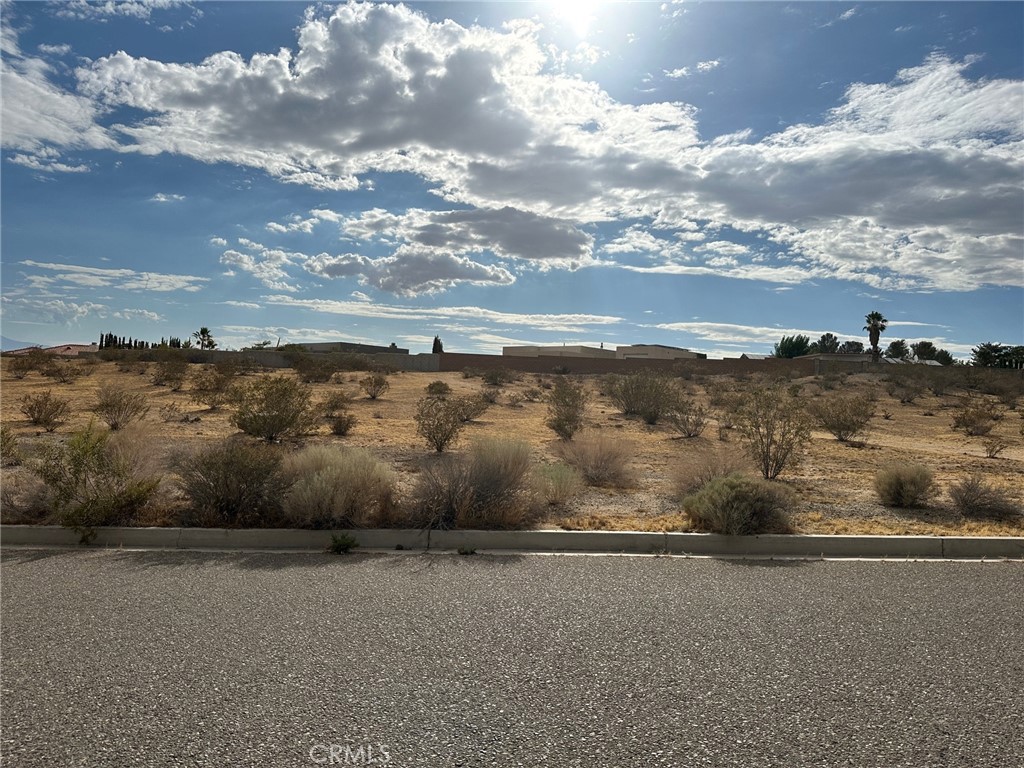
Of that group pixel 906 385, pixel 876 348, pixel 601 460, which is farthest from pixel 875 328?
pixel 601 460

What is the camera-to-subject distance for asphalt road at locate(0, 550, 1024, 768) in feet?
12.2

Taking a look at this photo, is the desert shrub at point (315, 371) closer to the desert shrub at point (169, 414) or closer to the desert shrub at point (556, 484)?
the desert shrub at point (169, 414)

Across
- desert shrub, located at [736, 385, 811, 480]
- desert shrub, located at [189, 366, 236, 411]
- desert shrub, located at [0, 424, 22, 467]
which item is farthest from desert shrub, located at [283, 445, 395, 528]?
desert shrub, located at [189, 366, 236, 411]

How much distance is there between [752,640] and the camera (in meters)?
5.22

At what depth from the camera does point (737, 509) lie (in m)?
8.72

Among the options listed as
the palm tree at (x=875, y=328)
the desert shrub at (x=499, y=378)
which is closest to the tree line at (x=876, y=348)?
the palm tree at (x=875, y=328)

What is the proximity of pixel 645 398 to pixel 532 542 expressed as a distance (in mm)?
20696

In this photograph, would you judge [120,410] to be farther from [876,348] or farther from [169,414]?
[876,348]

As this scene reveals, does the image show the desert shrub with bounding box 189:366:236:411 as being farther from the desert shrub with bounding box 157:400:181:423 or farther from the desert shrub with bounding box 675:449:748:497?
the desert shrub with bounding box 675:449:748:497

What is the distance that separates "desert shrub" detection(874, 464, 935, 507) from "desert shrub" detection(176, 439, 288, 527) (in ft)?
28.6

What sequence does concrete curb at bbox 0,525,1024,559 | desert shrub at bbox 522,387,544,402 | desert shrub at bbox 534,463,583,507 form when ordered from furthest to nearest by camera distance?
desert shrub at bbox 522,387,544,402, desert shrub at bbox 534,463,583,507, concrete curb at bbox 0,525,1024,559

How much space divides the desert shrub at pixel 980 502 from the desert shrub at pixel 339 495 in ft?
26.4

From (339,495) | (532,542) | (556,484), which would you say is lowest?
(532,542)

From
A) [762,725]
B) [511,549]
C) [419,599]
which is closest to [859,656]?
[762,725]
